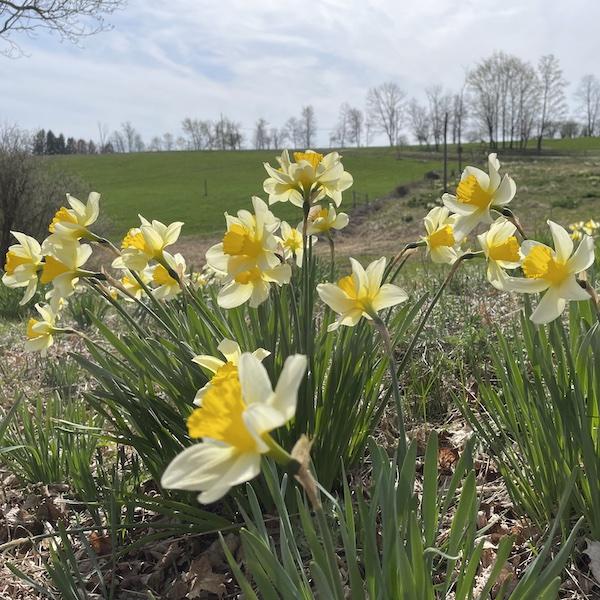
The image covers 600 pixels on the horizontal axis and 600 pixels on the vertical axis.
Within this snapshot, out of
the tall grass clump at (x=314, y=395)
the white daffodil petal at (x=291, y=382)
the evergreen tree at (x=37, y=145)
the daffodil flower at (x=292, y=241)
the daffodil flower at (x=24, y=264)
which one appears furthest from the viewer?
the evergreen tree at (x=37, y=145)

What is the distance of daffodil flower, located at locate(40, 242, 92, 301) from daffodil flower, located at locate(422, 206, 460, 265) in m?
1.14

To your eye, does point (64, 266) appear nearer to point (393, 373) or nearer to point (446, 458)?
point (393, 373)

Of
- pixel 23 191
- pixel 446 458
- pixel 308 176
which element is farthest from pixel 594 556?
pixel 23 191

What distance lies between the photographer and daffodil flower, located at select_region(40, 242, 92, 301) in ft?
5.60

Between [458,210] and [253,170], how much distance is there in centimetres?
4999

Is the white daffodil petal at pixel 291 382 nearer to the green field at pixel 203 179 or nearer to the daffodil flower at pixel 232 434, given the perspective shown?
the daffodil flower at pixel 232 434

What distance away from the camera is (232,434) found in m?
0.73

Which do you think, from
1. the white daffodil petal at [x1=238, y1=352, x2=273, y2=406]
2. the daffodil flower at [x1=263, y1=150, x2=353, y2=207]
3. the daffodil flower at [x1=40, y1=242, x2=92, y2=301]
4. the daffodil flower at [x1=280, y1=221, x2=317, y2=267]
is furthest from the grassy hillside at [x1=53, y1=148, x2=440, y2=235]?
the white daffodil petal at [x1=238, y1=352, x2=273, y2=406]

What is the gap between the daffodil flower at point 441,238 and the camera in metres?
1.85

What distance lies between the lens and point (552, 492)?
1.46 metres

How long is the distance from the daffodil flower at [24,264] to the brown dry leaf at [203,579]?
3.35 ft

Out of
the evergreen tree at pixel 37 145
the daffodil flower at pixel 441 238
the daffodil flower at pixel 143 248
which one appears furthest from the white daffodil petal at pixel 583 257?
the evergreen tree at pixel 37 145

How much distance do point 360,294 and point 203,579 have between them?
93cm

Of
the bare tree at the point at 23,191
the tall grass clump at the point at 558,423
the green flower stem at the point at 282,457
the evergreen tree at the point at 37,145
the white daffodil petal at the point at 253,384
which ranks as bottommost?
the tall grass clump at the point at 558,423
